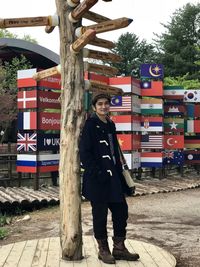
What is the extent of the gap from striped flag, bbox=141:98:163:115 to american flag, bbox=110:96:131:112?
38.5 inches

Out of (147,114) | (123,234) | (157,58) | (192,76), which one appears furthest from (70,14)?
(157,58)

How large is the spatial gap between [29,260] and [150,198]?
597cm

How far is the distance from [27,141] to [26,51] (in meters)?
15.3

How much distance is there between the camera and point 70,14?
5.00 meters

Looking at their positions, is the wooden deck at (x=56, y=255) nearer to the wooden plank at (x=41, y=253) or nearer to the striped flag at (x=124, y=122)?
the wooden plank at (x=41, y=253)

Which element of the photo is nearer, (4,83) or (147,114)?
(147,114)

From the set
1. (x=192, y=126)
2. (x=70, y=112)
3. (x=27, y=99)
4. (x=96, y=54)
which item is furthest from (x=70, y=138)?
(x=192, y=126)

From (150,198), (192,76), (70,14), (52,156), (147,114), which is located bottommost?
(150,198)

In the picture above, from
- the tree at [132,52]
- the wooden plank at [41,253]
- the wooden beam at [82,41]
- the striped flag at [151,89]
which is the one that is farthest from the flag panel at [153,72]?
the tree at [132,52]

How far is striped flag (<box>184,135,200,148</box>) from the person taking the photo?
51.4ft

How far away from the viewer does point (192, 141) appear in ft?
51.5

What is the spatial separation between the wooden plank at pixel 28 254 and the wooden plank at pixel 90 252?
0.67 metres

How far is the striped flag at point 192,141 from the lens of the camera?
51.4ft

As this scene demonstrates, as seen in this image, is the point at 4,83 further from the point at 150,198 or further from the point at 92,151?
the point at 92,151
